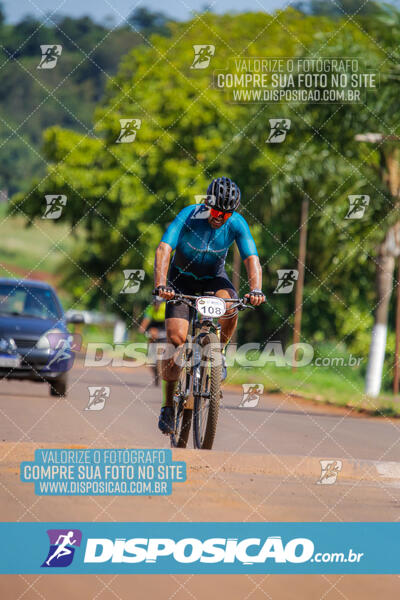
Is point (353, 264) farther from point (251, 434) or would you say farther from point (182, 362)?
point (182, 362)

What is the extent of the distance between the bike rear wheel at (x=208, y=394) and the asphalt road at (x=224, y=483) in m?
0.22

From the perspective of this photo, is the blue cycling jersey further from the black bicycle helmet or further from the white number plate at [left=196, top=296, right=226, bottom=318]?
the white number plate at [left=196, top=296, right=226, bottom=318]

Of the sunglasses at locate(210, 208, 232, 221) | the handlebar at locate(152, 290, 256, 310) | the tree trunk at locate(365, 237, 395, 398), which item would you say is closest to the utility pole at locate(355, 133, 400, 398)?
the tree trunk at locate(365, 237, 395, 398)

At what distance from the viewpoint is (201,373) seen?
Answer: 9.09 metres

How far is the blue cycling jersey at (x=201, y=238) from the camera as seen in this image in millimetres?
9086

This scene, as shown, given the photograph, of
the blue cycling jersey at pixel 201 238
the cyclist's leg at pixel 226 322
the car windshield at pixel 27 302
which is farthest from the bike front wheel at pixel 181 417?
the car windshield at pixel 27 302

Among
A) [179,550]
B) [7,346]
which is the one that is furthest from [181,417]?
[7,346]

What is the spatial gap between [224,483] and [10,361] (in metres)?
8.77

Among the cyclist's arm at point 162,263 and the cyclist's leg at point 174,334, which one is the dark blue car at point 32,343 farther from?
the cyclist's arm at point 162,263

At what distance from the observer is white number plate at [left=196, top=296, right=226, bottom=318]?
8.94 m

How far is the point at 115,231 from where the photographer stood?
43500mm

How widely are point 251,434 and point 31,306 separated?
Result: 6098mm

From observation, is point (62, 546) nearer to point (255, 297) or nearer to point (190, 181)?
point (255, 297)

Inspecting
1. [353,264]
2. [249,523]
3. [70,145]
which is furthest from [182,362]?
[70,145]
